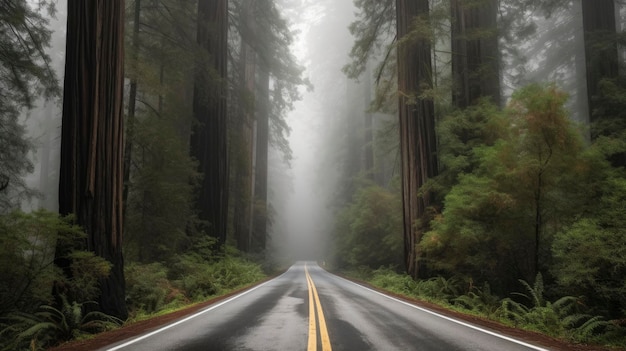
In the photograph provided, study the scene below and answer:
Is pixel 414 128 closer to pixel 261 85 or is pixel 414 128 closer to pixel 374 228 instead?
pixel 374 228

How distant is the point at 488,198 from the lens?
35.5ft

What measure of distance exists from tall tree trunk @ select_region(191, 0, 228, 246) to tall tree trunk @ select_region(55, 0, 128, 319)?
8034 mm

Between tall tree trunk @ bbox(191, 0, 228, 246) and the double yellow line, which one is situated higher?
tall tree trunk @ bbox(191, 0, 228, 246)

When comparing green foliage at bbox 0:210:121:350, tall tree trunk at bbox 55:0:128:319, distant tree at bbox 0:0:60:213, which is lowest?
green foliage at bbox 0:210:121:350

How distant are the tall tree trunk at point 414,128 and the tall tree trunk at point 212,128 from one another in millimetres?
8062

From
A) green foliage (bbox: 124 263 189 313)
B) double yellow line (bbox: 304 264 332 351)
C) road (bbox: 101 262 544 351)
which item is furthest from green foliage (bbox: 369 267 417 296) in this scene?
green foliage (bbox: 124 263 189 313)

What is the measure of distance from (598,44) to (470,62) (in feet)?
14.0

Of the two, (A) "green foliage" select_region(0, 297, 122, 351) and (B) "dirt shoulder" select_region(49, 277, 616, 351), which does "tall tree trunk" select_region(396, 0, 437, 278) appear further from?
(A) "green foliage" select_region(0, 297, 122, 351)

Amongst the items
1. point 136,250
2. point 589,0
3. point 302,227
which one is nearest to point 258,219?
point 136,250

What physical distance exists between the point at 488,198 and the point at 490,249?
7.11ft

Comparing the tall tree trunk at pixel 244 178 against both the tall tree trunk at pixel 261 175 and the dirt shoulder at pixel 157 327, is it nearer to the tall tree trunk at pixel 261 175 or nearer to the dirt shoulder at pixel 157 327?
the tall tree trunk at pixel 261 175

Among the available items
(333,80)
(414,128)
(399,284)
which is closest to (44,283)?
(399,284)

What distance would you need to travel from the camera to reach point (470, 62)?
51.8 ft

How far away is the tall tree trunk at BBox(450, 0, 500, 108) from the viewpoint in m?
15.2
